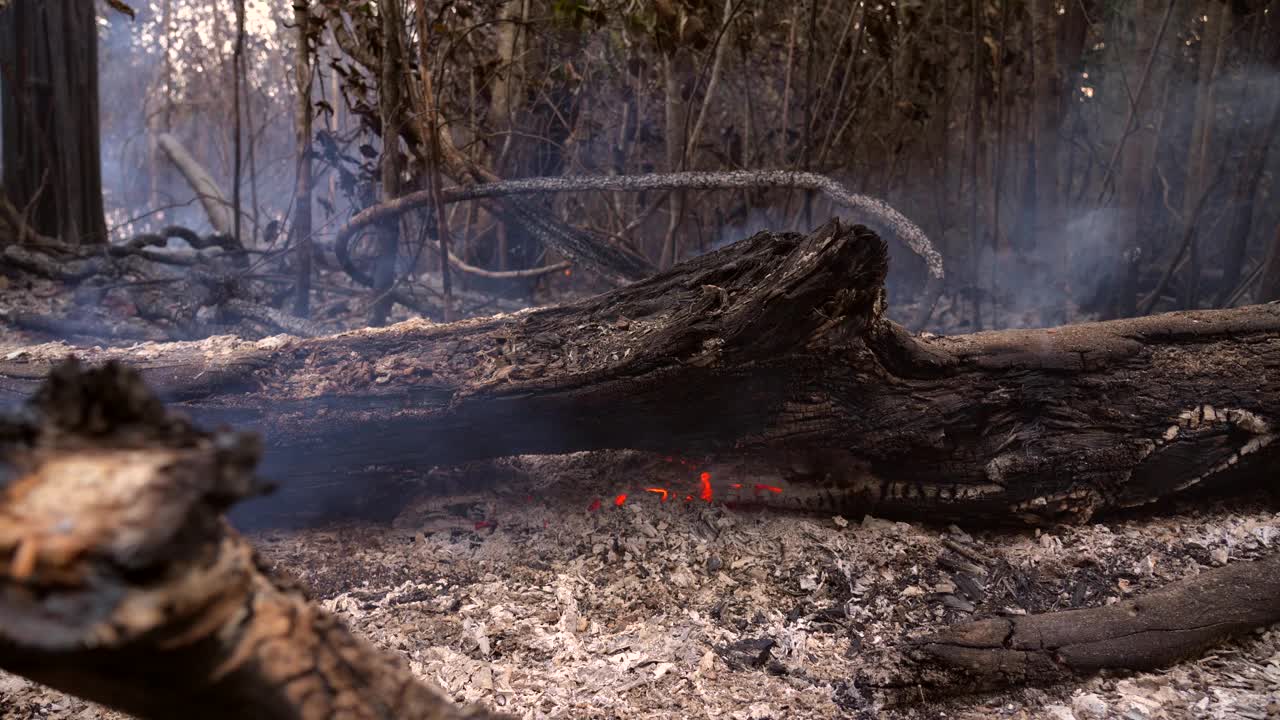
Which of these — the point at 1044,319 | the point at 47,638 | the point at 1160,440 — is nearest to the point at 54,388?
the point at 47,638

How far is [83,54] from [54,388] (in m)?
6.04

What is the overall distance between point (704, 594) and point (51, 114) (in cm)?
555

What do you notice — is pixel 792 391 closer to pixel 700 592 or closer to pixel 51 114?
pixel 700 592

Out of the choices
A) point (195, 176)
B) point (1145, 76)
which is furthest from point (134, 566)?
point (195, 176)

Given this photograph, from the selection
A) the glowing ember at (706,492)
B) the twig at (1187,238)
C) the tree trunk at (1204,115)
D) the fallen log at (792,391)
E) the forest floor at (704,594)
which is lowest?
the forest floor at (704,594)

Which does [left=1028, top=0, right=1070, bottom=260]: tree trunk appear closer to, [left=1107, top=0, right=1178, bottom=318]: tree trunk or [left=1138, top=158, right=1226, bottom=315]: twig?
[left=1107, top=0, right=1178, bottom=318]: tree trunk

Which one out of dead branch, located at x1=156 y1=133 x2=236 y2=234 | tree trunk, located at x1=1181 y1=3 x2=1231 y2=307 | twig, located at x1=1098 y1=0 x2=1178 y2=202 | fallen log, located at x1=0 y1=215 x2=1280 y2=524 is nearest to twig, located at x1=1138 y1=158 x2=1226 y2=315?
tree trunk, located at x1=1181 y1=3 x2=1231 y2=307

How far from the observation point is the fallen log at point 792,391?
2.24 meters

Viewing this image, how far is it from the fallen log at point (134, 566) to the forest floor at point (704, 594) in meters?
1.02

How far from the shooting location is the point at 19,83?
499 cm

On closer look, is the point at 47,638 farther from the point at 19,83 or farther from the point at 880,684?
the point at 19,83

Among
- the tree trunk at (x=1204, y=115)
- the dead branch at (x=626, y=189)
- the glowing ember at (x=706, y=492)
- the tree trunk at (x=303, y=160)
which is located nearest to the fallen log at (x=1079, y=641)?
the glowing ember at (x=706, y=492)

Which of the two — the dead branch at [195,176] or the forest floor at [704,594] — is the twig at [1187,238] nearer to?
the forest floor at [704,594]

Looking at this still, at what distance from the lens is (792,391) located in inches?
94.1
